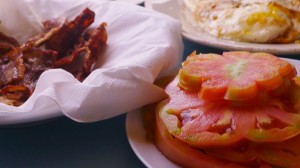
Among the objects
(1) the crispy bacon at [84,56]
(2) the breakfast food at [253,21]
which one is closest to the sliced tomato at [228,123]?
(1) the crispy bacon at [84,56]

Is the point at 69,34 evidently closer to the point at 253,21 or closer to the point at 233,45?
the point at 233,45

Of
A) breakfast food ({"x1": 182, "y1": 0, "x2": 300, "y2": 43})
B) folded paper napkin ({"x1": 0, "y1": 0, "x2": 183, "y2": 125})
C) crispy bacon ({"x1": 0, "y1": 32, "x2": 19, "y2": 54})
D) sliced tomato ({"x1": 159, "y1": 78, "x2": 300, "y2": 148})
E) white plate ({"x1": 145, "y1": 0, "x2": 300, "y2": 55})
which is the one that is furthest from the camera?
breakfast food ({"x1": 182, "y1": 0, "x2": 300, "y2": 43})

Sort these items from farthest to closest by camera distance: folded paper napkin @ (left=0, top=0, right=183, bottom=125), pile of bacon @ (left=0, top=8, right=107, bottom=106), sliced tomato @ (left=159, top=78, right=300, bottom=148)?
1. pile of bacon @ (left=0, top=8, right=107, bottom=106)
2. folded paper napkin @ (left=0, top=0, right=183, bottom=125)
3. sliced tomato @ (left=159, top=78, right=300, bottom=148)

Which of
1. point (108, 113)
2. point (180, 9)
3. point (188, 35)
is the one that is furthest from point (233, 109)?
point (180, 9)

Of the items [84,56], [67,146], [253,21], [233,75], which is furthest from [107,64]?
[253,21]

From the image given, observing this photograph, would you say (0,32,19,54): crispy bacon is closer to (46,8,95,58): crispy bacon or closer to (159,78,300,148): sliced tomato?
(46,8,95,58): crispy bacon

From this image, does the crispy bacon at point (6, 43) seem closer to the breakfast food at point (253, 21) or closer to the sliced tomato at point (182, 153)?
the sliced tomato at point (182, 153)

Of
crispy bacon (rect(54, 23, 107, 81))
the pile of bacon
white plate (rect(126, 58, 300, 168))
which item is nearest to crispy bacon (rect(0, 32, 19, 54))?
the pile of bacon
